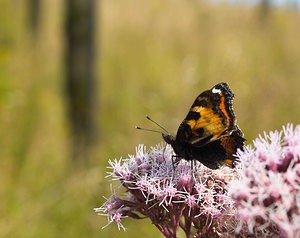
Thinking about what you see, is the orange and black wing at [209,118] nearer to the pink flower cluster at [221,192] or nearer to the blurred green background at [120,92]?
the pink flower cluster at [221,192]

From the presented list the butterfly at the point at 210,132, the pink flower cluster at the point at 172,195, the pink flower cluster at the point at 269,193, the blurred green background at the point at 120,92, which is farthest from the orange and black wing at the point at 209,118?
the blurred green background at the point at 120,92

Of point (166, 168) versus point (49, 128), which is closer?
point (166, 168)

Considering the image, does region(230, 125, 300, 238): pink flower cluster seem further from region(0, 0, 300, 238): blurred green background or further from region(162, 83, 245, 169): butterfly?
region(0, 0, 300, 238): blurred green background

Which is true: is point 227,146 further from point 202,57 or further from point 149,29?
point 149,29

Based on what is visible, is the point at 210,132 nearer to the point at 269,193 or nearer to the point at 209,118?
the point at 209,118

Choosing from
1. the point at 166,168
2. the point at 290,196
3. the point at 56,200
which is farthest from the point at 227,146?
the point at 56,200

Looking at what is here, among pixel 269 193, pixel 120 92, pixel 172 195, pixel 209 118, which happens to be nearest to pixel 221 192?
pixel 172 195
